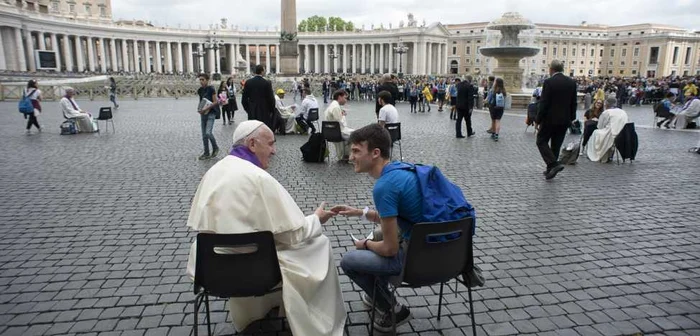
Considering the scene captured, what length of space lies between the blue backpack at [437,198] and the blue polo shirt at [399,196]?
0.12ft

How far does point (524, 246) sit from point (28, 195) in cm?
693

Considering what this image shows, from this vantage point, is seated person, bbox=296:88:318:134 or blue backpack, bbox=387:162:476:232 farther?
seated person, bbox=296:88:318:134

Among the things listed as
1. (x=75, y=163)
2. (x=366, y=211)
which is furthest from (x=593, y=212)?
(x=75, y=163)

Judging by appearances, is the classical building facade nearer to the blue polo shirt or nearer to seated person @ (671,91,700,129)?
seated person @ (671,91,700,129)

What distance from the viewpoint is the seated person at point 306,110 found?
1286 cm

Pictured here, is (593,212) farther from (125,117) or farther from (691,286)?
(125,117)

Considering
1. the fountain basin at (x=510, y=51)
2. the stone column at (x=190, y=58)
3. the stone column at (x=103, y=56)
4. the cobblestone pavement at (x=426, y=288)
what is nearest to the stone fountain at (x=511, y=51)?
the fountain basin at (x=510, y=51)

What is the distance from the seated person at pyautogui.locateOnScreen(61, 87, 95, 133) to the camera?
43.8 feet

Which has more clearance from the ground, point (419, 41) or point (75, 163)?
point (419, 41)

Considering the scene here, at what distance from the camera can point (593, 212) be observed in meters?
6.07

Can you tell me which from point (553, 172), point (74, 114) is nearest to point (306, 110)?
point (74, 114)

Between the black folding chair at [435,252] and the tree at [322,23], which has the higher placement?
the tree at [322,23]

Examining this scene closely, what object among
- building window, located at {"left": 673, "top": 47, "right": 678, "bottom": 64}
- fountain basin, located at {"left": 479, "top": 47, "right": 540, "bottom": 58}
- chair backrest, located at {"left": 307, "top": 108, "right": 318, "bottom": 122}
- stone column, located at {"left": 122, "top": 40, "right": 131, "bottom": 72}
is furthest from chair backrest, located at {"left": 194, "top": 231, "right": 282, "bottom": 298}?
A: building window, located at {"left": 673, "top": 47, "right": 678, "bottom": 64}

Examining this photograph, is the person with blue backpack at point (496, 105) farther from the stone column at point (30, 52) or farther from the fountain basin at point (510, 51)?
the stone column at point (30, 52)
